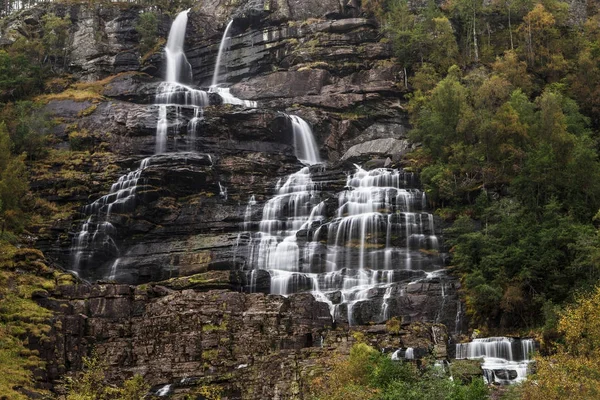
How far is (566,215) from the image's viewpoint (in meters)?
54.4

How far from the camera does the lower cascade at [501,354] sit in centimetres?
4003

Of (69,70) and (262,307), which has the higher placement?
(69,70)

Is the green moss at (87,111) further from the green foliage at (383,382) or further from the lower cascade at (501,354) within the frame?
the lower cascade at (501,354)

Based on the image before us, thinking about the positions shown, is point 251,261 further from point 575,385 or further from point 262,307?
point 575,385

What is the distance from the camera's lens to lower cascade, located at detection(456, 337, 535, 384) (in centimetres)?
4003

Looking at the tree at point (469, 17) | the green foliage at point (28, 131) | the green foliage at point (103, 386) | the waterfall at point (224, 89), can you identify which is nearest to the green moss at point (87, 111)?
the green foliage at point (28, 131)

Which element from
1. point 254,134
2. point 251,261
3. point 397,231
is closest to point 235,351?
point 251,261

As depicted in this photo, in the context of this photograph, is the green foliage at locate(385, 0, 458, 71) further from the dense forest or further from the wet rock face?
the wet rock face

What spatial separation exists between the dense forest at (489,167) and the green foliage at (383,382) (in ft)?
0.30

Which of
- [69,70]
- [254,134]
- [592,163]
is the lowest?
[592,163]

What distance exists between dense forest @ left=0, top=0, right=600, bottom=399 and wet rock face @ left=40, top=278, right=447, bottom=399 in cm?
275

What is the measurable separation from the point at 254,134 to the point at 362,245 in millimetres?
25551

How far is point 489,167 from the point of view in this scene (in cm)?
6197

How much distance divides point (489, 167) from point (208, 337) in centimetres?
2946
